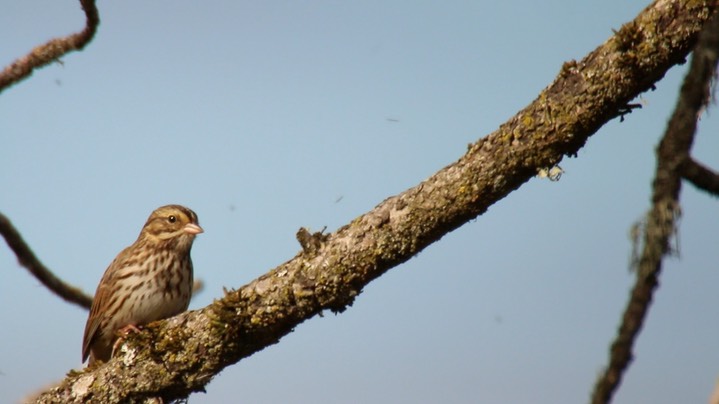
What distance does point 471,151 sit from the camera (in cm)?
489

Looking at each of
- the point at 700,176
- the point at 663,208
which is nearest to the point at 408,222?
the point at 700,176

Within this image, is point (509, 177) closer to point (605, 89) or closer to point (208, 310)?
point (605, 89)

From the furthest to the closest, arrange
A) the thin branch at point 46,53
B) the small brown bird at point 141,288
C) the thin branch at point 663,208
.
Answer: the small brown bird at point 141,288, the thin branch at point 46,53, the thin branch at point 663,208

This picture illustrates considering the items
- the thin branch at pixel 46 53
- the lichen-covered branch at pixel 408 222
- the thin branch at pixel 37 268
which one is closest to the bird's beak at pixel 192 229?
the thin branch at pixel 37 268

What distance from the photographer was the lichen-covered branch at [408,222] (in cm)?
461

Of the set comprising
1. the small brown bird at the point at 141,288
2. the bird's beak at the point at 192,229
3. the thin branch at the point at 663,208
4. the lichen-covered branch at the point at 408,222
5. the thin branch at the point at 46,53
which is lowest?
the thin branch at the point at 663,208

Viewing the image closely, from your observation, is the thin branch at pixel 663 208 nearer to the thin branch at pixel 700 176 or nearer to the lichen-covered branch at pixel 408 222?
the thin branch at pixel 700 176

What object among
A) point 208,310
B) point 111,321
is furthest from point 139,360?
point 111,321

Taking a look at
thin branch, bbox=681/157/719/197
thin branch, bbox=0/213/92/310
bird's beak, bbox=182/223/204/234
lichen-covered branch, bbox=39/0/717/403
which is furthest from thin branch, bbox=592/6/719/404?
bird's beak, bbox=182/223/204/234

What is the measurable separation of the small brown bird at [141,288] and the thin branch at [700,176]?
5019 mm

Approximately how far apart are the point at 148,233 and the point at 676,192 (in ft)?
21.1

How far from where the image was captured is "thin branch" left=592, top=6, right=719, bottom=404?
2.43 m

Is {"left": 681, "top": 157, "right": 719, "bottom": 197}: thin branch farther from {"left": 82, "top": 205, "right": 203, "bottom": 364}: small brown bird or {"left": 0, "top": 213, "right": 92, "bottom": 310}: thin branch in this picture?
{"left": 0, "top": 213, "right": 92, "bottom": 310}: thin branch

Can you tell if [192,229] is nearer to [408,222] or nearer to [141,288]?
[141,288]
